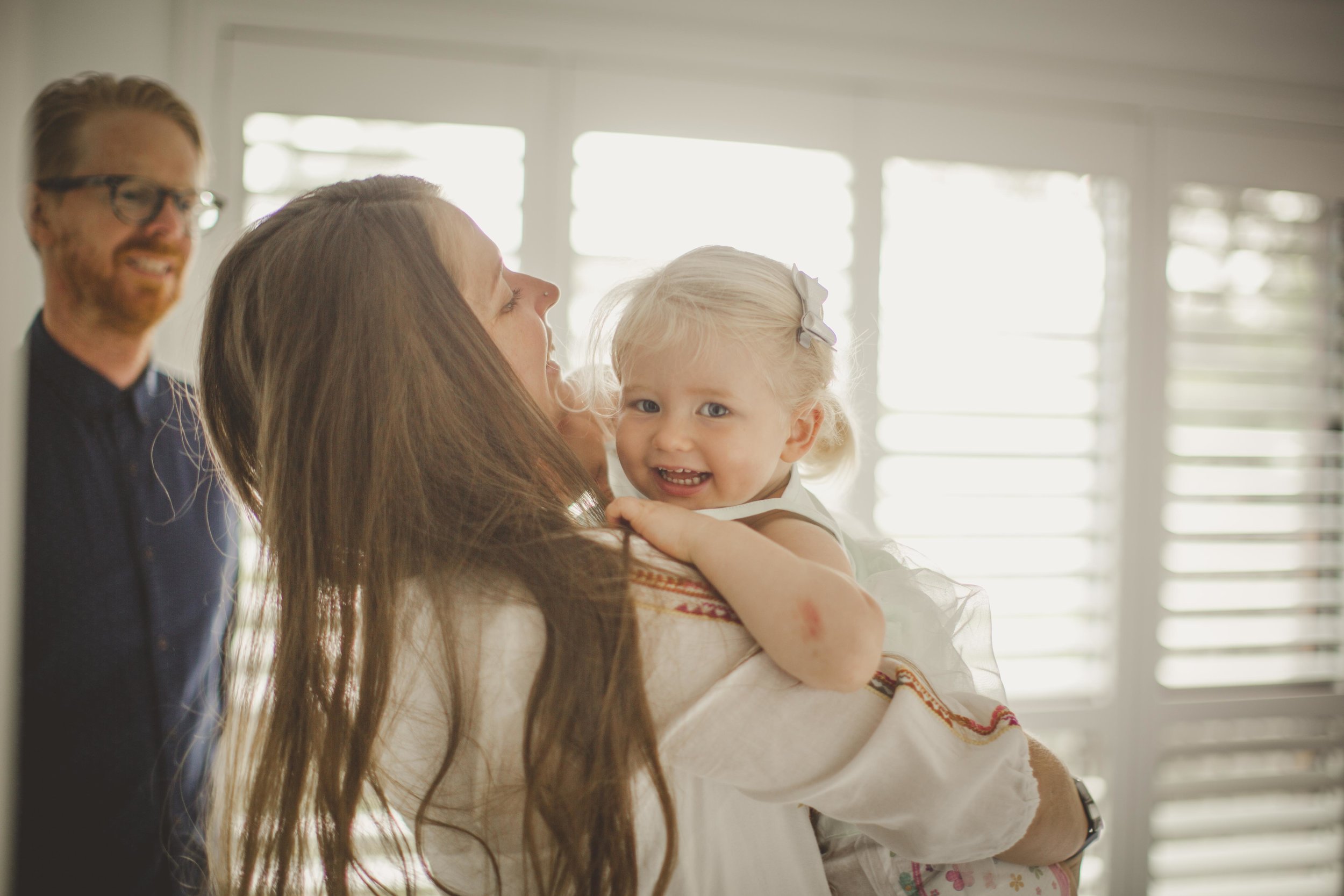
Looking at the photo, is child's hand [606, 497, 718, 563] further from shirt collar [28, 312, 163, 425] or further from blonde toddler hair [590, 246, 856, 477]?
shirt collar [28, 312, 163, 425]

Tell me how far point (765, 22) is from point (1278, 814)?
2434mm

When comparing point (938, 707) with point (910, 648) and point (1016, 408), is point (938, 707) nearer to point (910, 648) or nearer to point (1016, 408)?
point (910, 648)

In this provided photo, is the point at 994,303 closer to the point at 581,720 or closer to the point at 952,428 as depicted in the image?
the point at 952,428

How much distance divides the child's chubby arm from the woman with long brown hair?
2cm

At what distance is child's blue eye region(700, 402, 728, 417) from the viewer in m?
1.00

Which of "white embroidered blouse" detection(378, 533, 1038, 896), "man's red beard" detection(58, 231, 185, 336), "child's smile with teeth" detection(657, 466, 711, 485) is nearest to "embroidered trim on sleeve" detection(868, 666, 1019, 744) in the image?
"white embroidered blouse" detection(378, 533, 1038, 896)

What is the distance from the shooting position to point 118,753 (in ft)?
3.97

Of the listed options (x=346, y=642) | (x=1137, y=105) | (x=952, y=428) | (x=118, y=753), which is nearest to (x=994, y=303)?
(x=952, y=428)

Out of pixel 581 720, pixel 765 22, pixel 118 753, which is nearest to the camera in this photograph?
pixel 581 720

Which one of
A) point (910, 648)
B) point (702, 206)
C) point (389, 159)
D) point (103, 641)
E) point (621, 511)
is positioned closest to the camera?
point (621, 511)

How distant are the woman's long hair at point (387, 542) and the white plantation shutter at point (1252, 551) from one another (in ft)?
6.11

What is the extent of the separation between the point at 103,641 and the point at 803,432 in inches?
45.4

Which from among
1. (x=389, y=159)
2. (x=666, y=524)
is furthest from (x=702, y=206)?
(x=666, y=524)

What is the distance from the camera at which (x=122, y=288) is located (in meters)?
1.22
